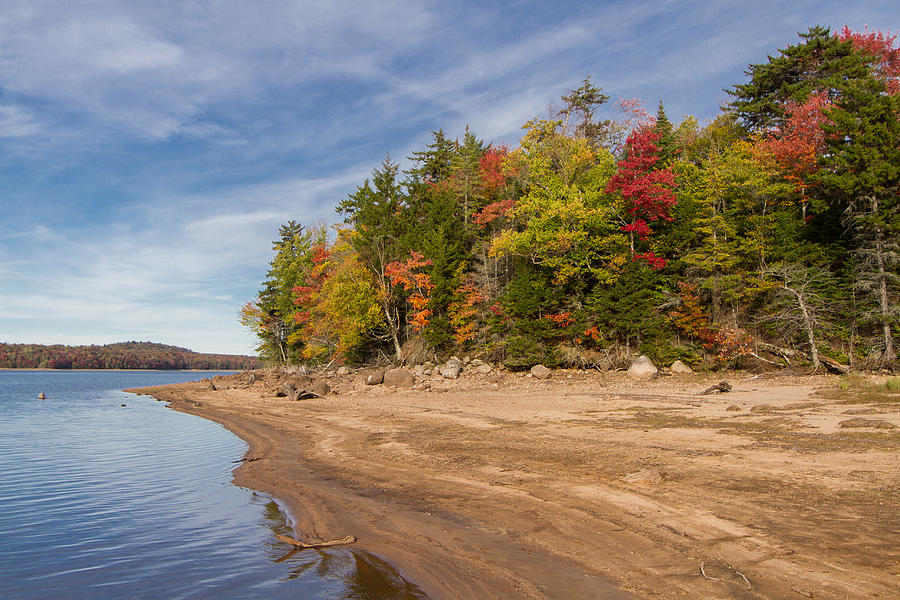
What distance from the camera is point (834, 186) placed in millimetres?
21266

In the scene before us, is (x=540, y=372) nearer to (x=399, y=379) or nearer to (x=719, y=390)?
(x=399, y=379)

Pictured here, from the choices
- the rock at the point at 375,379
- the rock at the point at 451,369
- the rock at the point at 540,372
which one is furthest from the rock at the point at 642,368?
the rock at the point at 375,379

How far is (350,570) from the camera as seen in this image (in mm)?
4996

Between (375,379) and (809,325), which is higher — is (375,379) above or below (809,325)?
below

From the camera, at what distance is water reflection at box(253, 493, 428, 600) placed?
4444 mm

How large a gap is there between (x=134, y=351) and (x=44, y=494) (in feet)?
541

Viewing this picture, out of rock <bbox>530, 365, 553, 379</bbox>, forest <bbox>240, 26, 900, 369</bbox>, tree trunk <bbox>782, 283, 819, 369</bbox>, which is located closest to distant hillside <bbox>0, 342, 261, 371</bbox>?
forest <bbox>240, 26, 900, 369</bbox>

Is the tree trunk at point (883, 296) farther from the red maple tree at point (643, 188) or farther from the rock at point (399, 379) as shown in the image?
the rock at point (399, 379)

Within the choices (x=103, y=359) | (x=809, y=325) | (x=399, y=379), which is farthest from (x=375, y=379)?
(x=103, y=359)

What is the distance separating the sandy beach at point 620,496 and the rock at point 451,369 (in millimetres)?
12747

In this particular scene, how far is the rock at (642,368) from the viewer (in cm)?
2361

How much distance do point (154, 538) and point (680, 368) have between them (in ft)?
80.2

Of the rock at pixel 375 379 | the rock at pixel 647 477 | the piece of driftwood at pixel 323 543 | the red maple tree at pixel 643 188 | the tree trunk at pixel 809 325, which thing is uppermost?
the red maple tree at pixel 643 188

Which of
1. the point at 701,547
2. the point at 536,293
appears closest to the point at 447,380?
the point at 536,293
